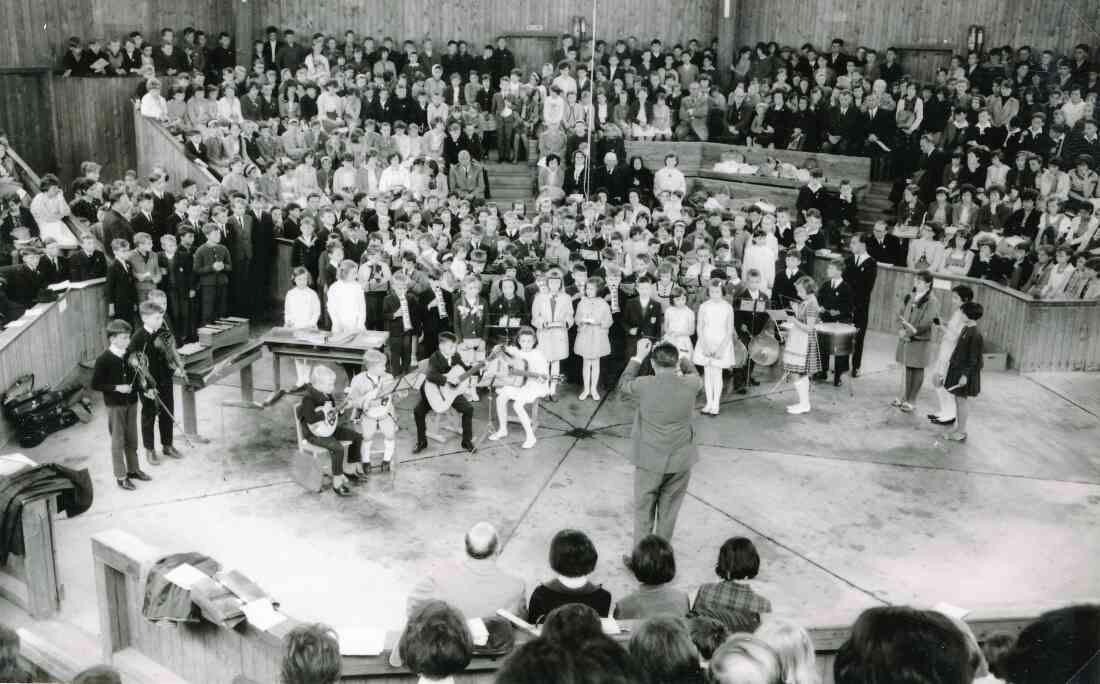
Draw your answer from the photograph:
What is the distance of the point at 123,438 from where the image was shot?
912cm

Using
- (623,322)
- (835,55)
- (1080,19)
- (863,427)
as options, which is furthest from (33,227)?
(1080,19)

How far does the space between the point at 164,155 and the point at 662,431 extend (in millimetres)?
13496

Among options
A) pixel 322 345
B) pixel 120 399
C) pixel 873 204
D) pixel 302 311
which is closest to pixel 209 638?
pixel 120 399

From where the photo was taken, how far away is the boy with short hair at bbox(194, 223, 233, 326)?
1309 centimetres

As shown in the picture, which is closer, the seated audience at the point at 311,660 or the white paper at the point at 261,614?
the seated audience at the point at 311,660

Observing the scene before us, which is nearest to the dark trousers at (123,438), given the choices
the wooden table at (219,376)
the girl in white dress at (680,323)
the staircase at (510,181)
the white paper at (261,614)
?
the wooden table at (219,376)

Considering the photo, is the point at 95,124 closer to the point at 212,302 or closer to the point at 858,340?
the point at 212,302

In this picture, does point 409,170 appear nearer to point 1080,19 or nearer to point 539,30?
point 539,30

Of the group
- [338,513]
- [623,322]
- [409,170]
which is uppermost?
[409,170]

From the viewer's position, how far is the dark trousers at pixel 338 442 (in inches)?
360

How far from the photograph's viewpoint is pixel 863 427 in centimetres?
1121

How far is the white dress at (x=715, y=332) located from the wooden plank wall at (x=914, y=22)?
1263 centimetres

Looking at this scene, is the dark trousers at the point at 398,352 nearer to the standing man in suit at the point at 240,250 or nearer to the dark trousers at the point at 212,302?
the dark trousers at the point at 212,302

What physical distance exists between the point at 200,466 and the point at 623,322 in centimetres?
485
